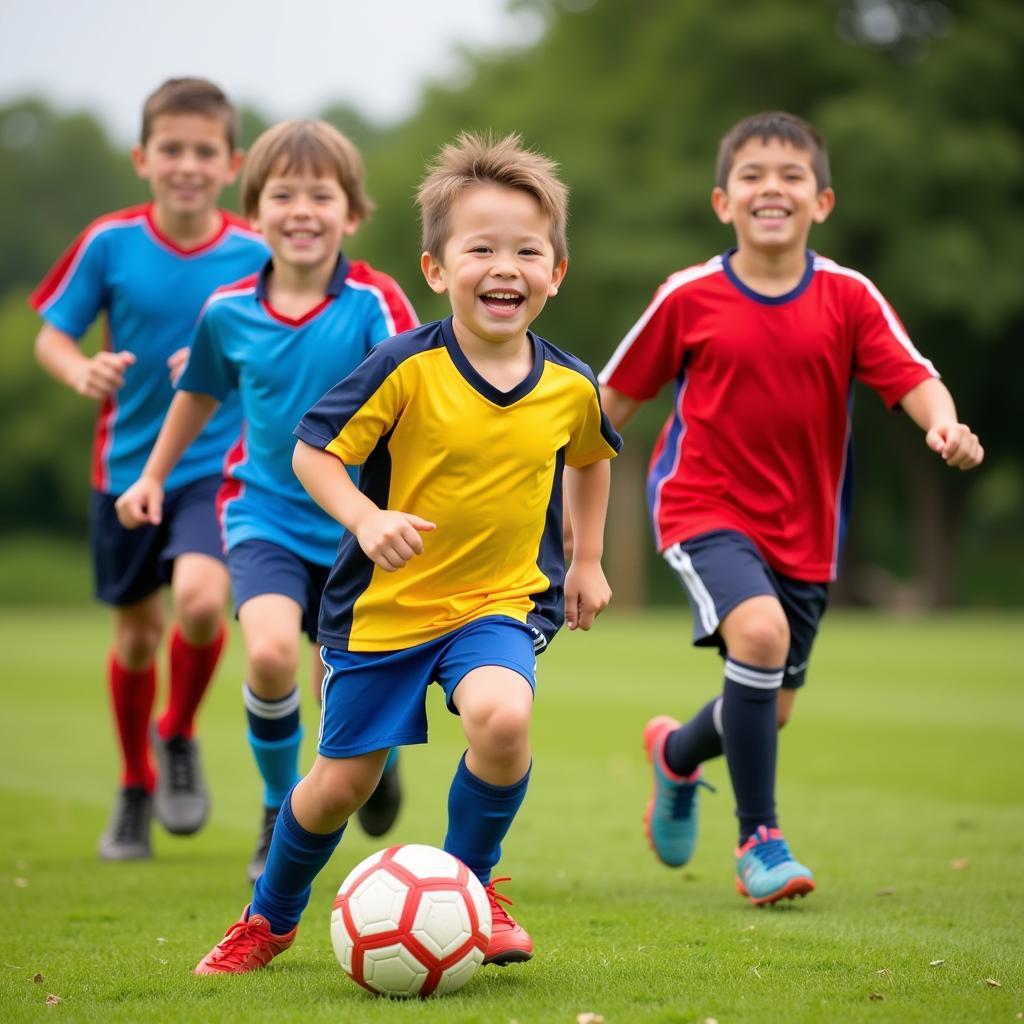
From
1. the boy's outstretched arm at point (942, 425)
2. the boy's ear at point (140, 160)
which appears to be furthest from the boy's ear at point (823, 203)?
the boy's ear at point (140, 160)

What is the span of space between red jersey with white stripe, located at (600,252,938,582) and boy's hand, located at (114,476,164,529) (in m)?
1.55

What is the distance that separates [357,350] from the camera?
218 inches

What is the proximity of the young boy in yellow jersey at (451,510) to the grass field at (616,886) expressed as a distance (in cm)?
34

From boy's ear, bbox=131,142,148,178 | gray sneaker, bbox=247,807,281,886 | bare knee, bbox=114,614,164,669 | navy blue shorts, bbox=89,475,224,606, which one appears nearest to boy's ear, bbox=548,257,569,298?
gray sneaker, bbox=247,807,281,886

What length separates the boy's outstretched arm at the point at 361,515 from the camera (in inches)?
148

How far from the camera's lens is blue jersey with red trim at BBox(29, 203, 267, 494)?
6.57 m

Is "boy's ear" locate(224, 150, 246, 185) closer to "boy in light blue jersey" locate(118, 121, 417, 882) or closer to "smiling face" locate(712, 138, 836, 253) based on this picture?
"boy in light blue jersey" locate(118, 121, 417, 882)

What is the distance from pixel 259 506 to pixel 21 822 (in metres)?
3.22

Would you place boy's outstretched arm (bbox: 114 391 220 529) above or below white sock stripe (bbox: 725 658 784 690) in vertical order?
above

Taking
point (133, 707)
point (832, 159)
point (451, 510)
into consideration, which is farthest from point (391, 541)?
point (832, 159)

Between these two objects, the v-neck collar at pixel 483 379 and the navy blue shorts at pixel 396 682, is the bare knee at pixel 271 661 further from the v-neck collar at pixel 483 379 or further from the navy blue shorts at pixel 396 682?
the v-neck collar at pixel 483 379

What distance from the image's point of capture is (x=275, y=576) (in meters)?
5.37

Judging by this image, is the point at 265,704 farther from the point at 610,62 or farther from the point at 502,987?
the point at 610,62

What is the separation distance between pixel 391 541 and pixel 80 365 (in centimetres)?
283
